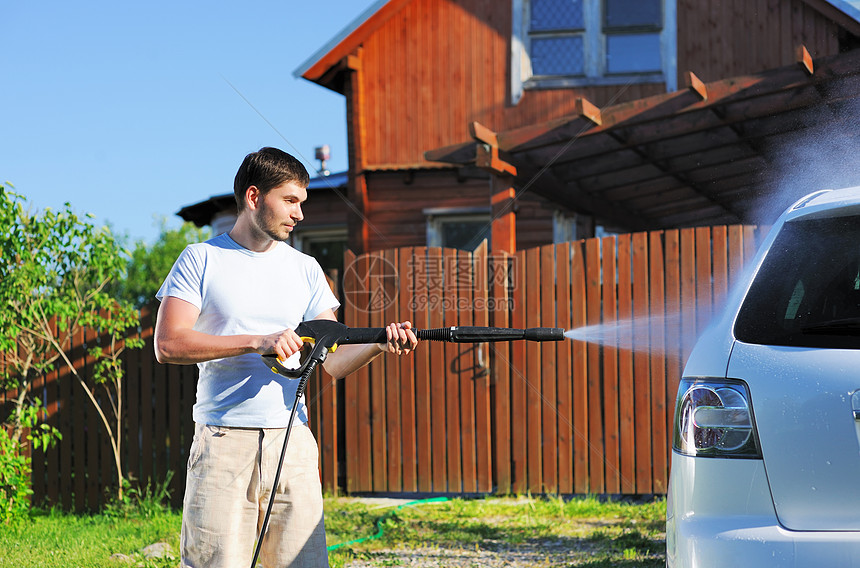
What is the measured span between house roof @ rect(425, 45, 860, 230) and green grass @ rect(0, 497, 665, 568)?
350 centimetres

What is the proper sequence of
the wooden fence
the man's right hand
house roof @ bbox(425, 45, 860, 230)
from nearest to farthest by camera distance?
1. the man's right hand
2. the wooden fence
3. house roof @ bbox(425, 45, 860, 230)

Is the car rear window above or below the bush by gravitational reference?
above

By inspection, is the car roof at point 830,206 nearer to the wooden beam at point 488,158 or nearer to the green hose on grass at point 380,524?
the green hose on grass at point 380,524

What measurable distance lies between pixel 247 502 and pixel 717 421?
65.4 inches

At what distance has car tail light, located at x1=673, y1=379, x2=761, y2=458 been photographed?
2344mm

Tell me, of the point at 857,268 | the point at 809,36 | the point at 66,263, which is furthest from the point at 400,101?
the point at 857,268

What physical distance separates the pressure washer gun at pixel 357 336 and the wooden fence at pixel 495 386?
4.45m

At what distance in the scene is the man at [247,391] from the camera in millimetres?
2945

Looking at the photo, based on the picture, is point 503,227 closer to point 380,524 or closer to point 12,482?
point 380,524

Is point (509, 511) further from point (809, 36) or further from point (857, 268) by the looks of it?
point (809, 36)

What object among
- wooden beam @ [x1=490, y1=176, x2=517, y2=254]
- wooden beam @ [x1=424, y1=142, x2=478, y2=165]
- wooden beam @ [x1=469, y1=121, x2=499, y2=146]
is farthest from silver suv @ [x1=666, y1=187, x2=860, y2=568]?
wooden beam @ [x1=424, y1=142, x2=478, y2=165]

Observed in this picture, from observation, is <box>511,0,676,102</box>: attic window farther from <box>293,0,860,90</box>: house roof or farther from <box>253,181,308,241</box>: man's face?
<box>253,181,308,241</box>: man's face

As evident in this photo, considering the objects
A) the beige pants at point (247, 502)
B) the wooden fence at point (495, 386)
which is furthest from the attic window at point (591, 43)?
the beige pants at point (247, 502)

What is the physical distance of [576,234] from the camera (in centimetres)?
1307
